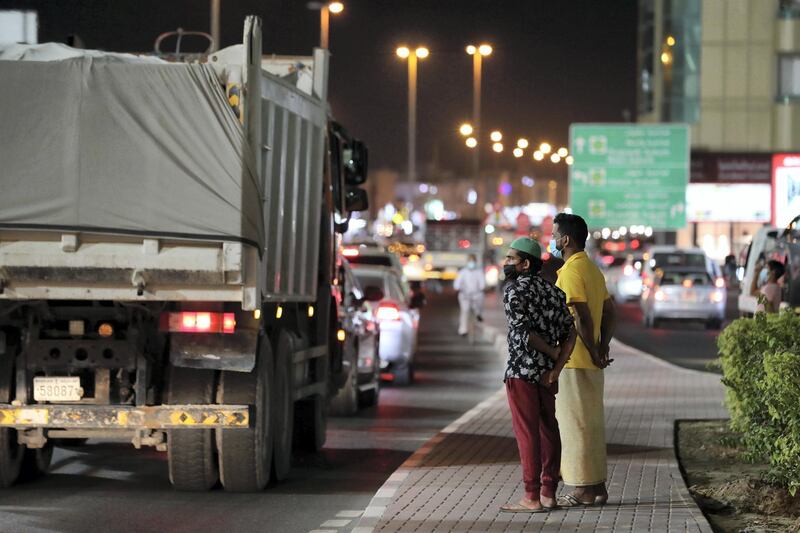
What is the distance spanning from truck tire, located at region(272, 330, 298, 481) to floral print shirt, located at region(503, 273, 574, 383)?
8.86 feet

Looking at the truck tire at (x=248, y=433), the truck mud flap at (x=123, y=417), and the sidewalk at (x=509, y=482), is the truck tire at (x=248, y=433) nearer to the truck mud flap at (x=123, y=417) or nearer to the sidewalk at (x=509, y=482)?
the truck mud flap at (x=123, y=417)

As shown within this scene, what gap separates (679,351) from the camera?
33.2 m

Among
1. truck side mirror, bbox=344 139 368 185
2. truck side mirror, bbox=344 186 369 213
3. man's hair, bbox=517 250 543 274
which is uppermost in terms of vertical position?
truck side mirror, bbox=344 139 368 185

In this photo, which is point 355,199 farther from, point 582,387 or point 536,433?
point 536,433

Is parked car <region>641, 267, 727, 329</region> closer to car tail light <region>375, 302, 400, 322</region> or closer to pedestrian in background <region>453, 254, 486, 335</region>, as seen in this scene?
pedestrian in background <region>453, 254, 486, 335</region>

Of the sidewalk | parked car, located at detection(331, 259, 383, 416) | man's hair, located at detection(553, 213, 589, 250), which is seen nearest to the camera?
the sidewalk

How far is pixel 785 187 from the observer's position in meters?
31.2

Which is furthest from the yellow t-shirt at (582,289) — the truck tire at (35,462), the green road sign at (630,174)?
the green road sign at (630,174)

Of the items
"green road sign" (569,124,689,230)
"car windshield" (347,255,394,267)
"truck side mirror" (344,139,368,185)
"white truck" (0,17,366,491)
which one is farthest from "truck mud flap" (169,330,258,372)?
"green road sign" (569,124,689,230)

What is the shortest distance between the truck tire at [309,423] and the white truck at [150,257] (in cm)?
184

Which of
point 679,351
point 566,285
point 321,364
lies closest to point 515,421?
point 566,285

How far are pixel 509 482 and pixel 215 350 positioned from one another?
87.0 inches

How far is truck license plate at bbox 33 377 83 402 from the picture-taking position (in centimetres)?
1120

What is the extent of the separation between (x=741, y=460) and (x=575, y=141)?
24.3m
